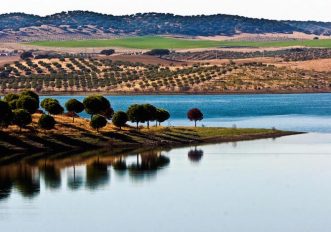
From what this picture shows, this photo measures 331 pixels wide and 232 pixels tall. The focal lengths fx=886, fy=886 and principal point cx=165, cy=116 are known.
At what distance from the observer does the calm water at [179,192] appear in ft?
245

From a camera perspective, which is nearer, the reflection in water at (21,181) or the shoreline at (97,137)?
the reflection in water at (21,181)

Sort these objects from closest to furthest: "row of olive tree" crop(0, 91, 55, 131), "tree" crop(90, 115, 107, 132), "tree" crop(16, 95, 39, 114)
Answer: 1. "row of olive tree" crop(0, 91, 55, 131)
2. "tree" crop(90, 115, 107, 132)
3. "tree" crop(16, 95, 39, 114)

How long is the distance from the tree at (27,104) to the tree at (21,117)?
7.07 metres

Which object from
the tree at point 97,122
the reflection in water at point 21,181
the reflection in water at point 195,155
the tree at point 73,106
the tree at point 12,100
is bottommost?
the reflection in water at point 195,155

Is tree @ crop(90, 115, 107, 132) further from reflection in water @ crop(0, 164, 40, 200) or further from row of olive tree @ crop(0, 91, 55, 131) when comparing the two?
reflection in water @ crop(0, 164, 40, 200)

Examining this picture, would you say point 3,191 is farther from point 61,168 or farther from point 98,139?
point 98,139

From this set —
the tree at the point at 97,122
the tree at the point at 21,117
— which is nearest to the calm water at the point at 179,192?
the tree at the point at 97,122

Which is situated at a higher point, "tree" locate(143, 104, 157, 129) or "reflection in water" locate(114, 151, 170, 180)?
"tree" locate(143, 104, 157, 129)

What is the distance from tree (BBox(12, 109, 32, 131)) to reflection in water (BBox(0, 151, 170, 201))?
10699mm

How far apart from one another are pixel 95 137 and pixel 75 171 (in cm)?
2193

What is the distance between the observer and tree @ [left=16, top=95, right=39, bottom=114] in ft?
431

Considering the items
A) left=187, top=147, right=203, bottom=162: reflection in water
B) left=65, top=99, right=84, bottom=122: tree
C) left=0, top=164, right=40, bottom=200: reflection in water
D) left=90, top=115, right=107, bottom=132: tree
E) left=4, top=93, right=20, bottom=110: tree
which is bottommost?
left=187, top=147, right=203, bottom=162: reflection in water

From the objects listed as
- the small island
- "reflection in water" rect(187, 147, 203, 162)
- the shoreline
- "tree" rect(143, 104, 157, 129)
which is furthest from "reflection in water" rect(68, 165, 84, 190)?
"tree" rect(143, 104, 157, 129)

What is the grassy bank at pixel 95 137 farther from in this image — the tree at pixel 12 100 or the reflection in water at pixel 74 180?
the reflection in water at pixel 74 180
